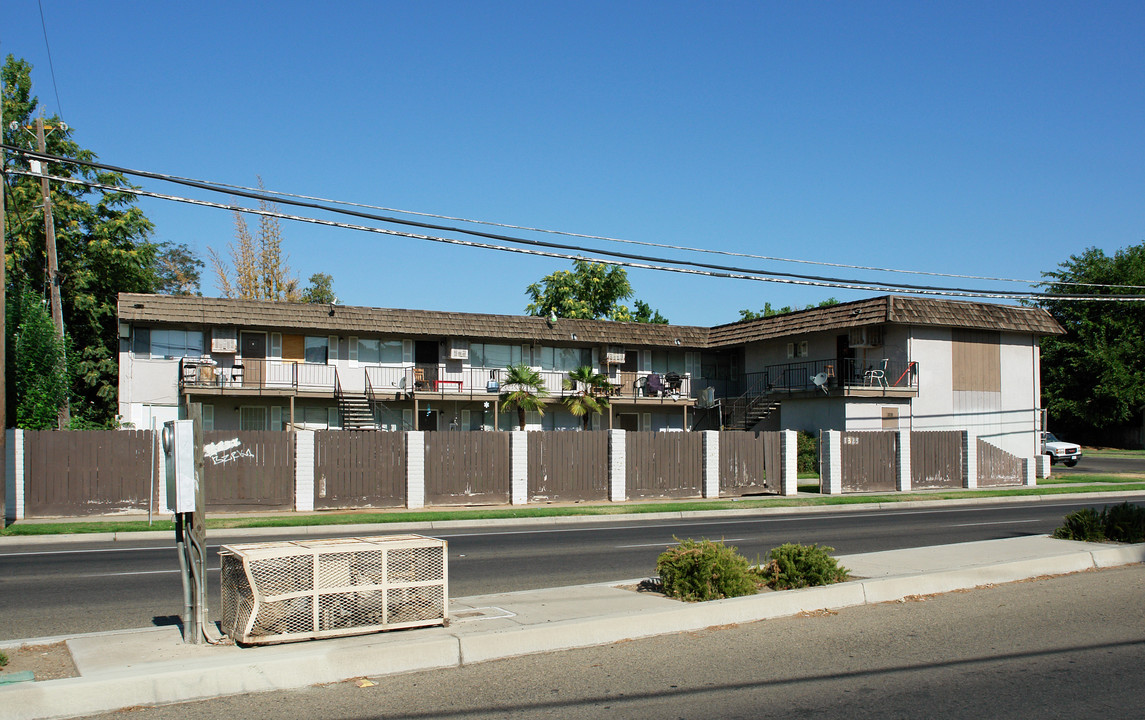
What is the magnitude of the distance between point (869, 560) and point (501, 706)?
296 inches

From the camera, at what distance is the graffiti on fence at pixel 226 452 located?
885 inches

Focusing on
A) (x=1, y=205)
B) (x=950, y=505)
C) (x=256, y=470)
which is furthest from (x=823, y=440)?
(x=1, y=205)

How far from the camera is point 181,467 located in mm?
7152

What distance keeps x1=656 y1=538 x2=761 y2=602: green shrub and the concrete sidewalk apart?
0.25m

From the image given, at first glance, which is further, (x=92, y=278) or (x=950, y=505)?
(x=92, y=278)

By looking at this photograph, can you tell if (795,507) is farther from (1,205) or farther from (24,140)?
(24,140)

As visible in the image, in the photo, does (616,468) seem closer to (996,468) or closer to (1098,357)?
(996,468)

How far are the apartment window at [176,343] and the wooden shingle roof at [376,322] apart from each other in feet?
2.94

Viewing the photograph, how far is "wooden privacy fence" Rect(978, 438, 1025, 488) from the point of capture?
108 feet

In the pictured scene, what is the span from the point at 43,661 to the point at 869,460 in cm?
2747

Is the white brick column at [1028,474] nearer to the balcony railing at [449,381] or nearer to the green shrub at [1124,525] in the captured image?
the balcony railing at [449,381]

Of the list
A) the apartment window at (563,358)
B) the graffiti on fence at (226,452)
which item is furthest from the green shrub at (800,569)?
the apartment window at (563,358)

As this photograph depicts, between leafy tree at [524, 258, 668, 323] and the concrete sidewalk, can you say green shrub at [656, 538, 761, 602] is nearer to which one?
the concrete sidewalk

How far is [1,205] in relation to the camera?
18.3m
